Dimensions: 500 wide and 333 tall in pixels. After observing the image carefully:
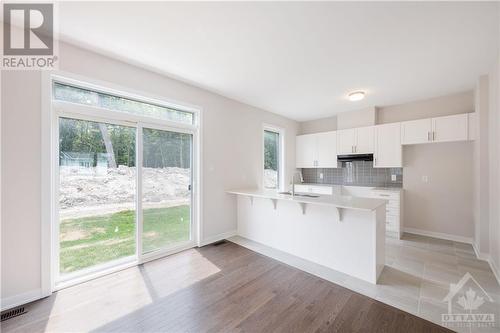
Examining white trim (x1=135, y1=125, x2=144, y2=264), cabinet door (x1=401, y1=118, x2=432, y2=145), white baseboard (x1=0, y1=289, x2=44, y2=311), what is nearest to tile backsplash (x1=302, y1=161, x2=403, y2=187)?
cabinet door (x1=401, y1=118, x2=432, y2=145)

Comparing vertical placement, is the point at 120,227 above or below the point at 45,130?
below

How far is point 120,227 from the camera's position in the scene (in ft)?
9.36

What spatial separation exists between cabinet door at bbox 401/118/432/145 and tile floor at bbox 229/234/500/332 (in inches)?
74.9

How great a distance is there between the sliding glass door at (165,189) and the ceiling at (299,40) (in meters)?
1.04

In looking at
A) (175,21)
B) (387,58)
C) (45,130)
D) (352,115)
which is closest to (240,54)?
(175,21)

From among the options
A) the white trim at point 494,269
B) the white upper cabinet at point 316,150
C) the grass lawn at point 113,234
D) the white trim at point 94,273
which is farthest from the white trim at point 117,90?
the white trim at point 494,269

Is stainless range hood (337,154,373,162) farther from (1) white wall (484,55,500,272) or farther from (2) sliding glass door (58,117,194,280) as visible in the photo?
(2) sliding glass door (58,117,194,280)

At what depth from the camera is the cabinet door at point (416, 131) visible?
12.5 ft

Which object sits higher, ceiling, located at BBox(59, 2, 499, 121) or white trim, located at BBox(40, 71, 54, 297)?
ceiling, located at BBox(59, 2, 499, 121)

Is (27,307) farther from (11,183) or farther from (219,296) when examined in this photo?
(219,296)

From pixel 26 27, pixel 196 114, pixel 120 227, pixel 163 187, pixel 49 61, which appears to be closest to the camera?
pixel 26 27

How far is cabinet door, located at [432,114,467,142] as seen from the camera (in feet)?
11.5

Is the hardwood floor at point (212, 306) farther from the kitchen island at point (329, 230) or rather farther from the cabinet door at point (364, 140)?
the cabinet door at point (364, 140)

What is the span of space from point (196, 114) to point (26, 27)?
2091 millimetres
